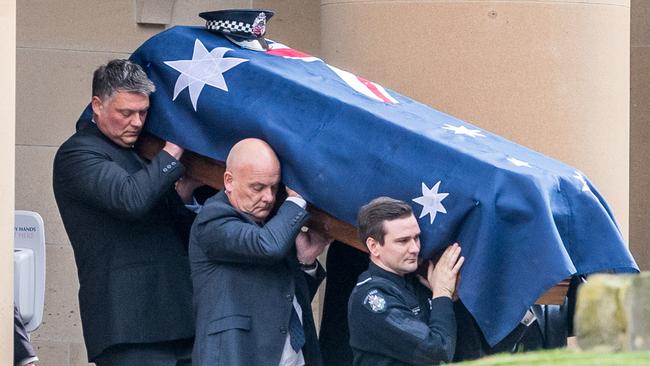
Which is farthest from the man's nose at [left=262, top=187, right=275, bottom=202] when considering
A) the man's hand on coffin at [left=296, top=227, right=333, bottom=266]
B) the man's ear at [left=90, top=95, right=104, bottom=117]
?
the man's ear at [left=90, top=95, right=104, bottom=117]

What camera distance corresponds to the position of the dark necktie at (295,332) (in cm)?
424

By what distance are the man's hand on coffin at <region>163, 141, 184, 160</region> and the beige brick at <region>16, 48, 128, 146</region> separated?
110 inches

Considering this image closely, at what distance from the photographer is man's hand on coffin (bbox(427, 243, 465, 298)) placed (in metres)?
3.97

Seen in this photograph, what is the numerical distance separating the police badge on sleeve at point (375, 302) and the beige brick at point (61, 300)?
357 centimetres

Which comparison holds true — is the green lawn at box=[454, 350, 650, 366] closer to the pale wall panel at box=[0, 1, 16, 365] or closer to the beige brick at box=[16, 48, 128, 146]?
the pale wall panel at box=[0, 1, 16, 365]

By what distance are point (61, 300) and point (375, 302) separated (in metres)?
3.64

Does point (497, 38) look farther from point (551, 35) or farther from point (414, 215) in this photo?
point (414, 215)

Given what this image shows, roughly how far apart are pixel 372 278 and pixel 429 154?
1.38 ft

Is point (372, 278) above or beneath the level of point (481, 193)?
beneath

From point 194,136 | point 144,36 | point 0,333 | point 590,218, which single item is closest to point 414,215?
point 590,218

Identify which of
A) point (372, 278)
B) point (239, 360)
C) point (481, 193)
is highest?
point (481, 193)

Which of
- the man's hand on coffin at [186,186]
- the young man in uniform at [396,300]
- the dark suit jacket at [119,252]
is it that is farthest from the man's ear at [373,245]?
the man's hand on coffin at [186,186]

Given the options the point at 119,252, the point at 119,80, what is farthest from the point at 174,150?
the point at 119,252

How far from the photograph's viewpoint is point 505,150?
13.9 feet
